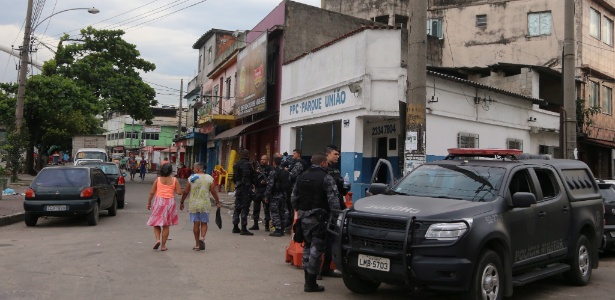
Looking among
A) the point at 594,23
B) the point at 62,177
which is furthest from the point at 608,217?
the point at 594,23

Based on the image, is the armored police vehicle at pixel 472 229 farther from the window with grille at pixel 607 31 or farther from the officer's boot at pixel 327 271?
the window with grille at pixel 607 31

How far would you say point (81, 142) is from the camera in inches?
1262

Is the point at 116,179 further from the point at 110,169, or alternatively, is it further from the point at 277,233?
the point at 277,233

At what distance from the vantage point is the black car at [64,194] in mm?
12102

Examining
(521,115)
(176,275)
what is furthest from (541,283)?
(521,115)

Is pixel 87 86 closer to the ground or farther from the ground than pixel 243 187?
farther from the ground

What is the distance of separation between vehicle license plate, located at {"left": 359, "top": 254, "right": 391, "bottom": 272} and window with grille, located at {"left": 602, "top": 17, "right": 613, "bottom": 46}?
24099 millimetres

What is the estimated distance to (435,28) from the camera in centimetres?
2838

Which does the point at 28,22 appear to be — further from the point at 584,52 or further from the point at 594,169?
the point at 594,169

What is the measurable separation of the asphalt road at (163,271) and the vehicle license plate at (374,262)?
51 cm

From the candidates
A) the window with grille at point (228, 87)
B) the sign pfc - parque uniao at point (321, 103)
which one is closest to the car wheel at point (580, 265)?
the sign pfc - parque uniao at point (321, 103)

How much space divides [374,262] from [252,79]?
18.1 m

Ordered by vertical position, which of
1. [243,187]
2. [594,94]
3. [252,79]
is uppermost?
[252,79]

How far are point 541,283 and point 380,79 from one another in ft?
26.8
